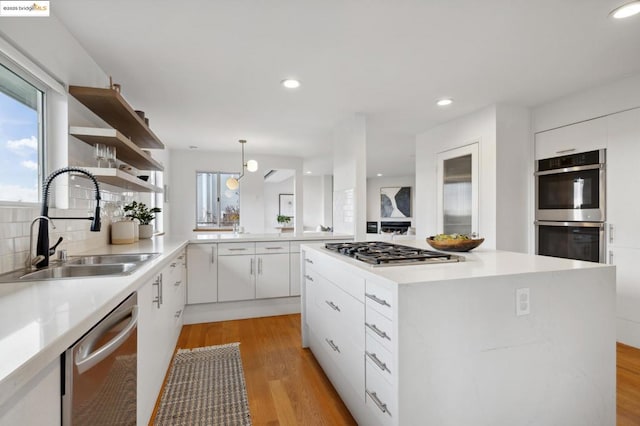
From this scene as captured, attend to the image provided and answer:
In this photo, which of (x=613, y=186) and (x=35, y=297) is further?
(x=613, y=186)

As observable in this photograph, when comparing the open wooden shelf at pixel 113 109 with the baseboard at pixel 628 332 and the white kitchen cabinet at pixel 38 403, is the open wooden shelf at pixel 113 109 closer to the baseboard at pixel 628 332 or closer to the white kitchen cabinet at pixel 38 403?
the white kitchen cabinet at pixel 38 403

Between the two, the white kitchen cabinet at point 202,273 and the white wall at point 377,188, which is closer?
the white kitchen cabinet at point 202,273

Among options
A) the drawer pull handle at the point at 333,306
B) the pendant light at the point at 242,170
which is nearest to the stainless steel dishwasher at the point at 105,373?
the drawer pull handle at the point at 333,306

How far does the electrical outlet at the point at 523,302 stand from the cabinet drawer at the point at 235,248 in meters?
2.79

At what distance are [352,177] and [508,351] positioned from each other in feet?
9.04

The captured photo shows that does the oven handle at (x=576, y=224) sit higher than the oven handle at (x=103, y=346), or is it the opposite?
the oven handle at (x=576, y=224)

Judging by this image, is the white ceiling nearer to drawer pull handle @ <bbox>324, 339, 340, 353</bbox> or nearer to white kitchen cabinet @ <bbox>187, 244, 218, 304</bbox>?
white kitchen cabinet @ <bbox>187, 244, 218, 304</bbox>

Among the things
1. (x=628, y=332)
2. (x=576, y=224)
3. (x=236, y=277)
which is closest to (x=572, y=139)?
(x=576, y=224)

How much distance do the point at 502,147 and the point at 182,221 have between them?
5.43 metres

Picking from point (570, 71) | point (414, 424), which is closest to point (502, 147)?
point (570, 71)

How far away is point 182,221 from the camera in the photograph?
241 inches

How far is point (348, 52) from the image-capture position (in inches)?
92.0

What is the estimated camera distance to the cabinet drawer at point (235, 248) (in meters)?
3.56

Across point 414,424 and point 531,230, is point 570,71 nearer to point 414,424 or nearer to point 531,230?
point 531,230
